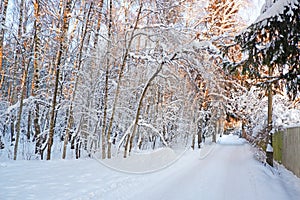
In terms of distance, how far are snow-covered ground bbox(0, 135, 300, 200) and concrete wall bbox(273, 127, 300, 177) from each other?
0.61 meters

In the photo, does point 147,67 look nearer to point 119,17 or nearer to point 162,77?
point 162,77

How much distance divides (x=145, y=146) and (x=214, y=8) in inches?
420

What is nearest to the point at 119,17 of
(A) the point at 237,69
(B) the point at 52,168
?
(A) the point at 237,69

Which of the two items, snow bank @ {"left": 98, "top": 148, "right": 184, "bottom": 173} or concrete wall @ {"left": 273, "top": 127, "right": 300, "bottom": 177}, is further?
concrete wall @ {"left": 273, "top": 127, "right": 300, "bottom": 177}

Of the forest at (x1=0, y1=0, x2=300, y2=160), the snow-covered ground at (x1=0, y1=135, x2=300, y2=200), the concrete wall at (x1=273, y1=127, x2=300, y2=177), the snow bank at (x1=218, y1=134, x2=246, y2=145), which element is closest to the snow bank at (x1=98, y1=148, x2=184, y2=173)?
the snow-covered ground at (x1=0, y1=135, x2=300, y2=200)

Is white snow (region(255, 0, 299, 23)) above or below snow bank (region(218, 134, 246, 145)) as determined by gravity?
above

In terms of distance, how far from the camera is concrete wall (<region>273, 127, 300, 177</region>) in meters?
9.65

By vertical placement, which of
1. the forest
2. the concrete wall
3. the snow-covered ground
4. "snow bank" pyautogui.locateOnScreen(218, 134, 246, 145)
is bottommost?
"snow bank" pyautogui.locateOnScreen(218, 134, 246, 145)

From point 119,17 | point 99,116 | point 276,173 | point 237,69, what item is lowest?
point 276,173

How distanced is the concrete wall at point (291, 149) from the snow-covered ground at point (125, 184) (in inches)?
24.1

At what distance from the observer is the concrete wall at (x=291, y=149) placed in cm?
965

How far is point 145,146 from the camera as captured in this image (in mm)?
18812

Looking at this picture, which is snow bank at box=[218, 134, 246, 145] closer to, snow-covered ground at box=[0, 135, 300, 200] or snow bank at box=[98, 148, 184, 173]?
snow bank at box=[98, 148, 184, 173]

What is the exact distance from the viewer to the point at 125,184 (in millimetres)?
6906
